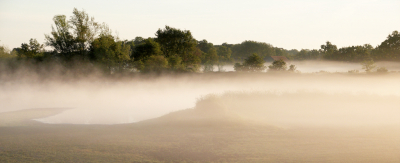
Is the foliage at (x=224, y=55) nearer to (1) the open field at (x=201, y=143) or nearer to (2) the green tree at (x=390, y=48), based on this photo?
(2) the green tree at (x=390, y=48)

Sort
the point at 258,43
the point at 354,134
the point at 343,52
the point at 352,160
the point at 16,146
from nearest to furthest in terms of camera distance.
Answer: the point at 352,160 < the point at 16,146 < the point at 354,134 < the point at 343,52 < the point at 258,43

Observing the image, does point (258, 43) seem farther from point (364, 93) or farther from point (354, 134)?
point (354, 134)

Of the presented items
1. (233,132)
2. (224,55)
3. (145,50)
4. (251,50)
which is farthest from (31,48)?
(251,50)

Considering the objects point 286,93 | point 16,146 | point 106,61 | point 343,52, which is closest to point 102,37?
point 106,61

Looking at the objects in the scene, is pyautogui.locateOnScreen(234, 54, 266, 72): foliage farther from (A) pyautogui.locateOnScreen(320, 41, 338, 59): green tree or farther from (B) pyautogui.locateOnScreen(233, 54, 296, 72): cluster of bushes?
(A) pyautogui.locateOnScreen(320, 41, 338, 59): green tree

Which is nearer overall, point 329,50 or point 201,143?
point 201,143

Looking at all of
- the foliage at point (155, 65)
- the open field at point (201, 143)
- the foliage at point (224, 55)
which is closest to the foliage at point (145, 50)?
the foliage at point (155, 65)

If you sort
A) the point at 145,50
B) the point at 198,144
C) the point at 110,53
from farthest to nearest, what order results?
the point at 145,50 < the point at 110,53 < the point at 198,144

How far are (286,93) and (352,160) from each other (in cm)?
1386

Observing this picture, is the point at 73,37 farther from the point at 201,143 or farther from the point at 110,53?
the point at 201,143

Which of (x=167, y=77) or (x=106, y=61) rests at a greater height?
(x=106, y=61)

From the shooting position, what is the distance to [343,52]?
77.2 metres

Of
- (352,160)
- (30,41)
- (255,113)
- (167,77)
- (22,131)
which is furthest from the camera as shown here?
(30,41)

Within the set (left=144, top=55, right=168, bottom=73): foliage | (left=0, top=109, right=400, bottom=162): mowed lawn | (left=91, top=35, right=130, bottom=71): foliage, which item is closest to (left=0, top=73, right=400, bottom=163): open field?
(left=0, top=109, right=400, bottom=162): mowed lawn
